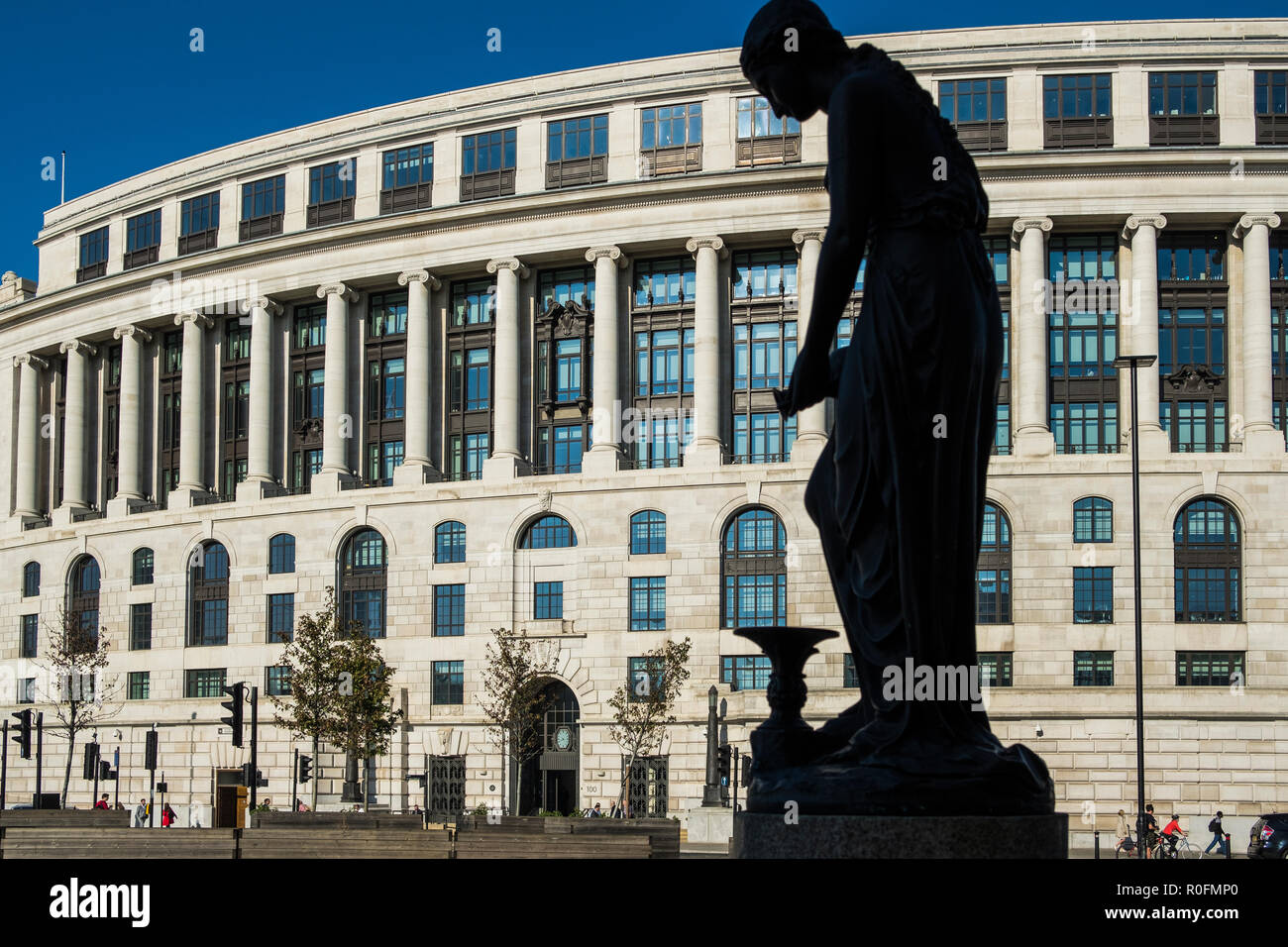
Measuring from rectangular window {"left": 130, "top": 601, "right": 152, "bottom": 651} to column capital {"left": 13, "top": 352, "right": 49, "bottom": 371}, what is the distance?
16.8m

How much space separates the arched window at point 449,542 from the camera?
7106 cm

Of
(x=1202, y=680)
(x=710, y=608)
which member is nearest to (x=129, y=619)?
(x=710, y=608)

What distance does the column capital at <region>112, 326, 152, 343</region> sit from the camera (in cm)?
8181

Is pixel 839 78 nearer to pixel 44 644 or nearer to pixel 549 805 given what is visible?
pixel 549 805

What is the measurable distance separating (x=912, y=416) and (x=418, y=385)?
66.7 metres

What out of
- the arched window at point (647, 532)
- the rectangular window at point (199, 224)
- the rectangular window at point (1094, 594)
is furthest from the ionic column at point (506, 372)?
the rectangular window at point (1094, 594)

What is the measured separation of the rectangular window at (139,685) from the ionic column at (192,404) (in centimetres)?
962

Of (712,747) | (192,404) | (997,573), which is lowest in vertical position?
(712,747)

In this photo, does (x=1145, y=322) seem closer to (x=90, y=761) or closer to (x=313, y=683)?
(x=313, y=683)

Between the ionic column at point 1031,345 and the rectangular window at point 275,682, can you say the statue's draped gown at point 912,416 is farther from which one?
the rectangular window at point 275,682

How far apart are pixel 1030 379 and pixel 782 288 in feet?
39.5

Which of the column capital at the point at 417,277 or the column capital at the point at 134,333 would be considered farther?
the column capital at the point at 134,333

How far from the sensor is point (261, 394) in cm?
7719

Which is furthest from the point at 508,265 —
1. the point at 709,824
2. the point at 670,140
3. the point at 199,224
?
the point at 709,824
